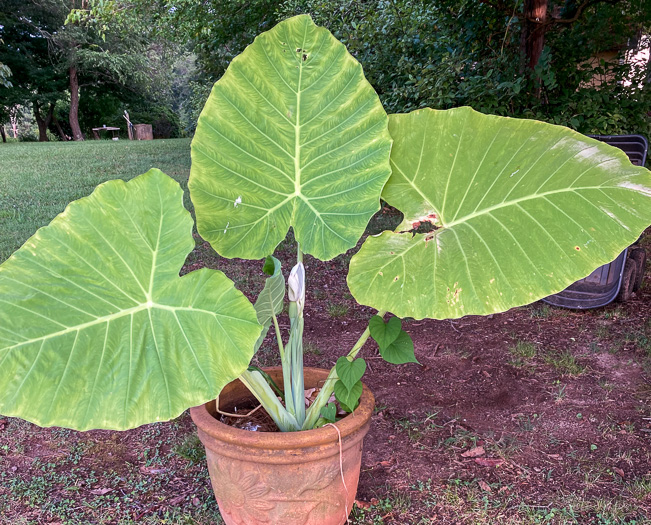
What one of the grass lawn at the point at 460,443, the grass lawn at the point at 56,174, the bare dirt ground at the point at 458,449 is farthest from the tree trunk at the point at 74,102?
the bare dirt ground at the point at 458,449

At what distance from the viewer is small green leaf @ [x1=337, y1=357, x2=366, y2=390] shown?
1.25 m

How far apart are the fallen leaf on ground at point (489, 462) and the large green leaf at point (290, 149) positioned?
1.04 m

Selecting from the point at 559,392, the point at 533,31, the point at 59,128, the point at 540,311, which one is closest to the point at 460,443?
the point at 559,392

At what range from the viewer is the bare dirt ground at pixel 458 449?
1.56m

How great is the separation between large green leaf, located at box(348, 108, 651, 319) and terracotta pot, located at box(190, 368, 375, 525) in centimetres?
36

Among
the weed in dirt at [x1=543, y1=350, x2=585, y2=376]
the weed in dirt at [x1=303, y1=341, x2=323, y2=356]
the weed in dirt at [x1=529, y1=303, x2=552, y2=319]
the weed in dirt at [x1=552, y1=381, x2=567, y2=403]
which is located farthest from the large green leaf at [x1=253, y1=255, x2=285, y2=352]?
the weed in dirt at [x1=529, y1=303, x2=552, y2=319]

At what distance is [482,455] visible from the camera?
1.80m

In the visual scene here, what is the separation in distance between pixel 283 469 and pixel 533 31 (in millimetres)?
3369

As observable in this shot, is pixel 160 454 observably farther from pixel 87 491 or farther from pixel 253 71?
pixel 253 71

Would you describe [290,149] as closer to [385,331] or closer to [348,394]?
[385,331]

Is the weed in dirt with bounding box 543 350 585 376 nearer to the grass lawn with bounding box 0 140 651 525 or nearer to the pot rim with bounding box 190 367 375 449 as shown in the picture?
the grass lawn with bounding box 0 140 651 525

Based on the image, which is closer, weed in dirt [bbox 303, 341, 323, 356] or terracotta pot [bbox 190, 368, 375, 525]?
terracotta pot [bbox 190, 368, 375, 525]

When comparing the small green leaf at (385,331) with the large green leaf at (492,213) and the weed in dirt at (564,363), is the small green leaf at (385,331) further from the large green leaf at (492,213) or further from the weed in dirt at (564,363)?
the weed in dirt at (564,363)

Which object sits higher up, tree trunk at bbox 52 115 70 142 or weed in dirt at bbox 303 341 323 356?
weed in dirt at bbox 303 341 323 356
